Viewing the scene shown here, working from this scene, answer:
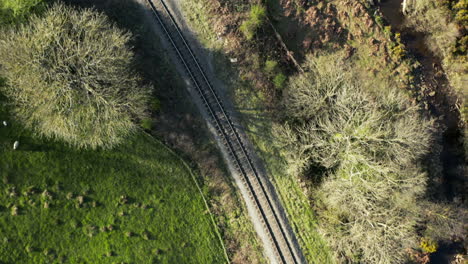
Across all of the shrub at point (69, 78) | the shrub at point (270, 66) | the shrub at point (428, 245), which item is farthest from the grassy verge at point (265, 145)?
the shrub at point (428, 245)

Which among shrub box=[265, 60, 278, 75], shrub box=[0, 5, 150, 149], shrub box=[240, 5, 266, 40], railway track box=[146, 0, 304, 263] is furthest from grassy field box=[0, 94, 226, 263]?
shrub box=[240, 5, 266, 40]

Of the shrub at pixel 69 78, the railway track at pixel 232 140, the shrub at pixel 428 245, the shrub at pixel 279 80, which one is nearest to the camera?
the shrub at pixel 69 78

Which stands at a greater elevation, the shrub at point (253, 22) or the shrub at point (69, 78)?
the shrub at point (253, 22)

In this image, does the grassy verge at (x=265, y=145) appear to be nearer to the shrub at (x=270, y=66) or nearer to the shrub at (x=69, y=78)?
the shrub at (x=270, y=66)

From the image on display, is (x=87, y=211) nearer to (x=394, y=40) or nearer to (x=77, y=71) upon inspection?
(x=77, y=71)

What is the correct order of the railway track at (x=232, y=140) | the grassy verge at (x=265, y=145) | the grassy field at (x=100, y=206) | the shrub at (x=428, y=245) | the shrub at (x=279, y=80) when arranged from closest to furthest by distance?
the grassy field at (x=100, y=206)
the railway track at (x=232, y=140)
the grassy verge at (x=265, y=145)
the shrub at (x=279, y=80)
the shrub at (x=428, y=245)

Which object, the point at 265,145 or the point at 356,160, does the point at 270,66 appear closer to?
the point at 265,145
